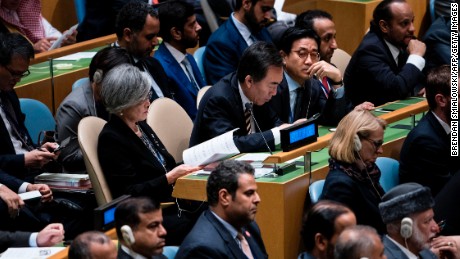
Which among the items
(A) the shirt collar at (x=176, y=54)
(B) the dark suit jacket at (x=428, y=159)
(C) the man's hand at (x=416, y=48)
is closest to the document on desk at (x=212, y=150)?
(B) the dark suit jacket at (x=428, y=159)

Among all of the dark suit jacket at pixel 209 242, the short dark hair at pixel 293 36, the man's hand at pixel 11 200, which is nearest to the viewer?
the dark suit jacket at pixel 209 242

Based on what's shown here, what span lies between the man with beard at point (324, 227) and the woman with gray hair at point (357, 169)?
483 millimetres

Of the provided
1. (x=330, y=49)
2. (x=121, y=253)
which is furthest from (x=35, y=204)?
(x=330, y=49)

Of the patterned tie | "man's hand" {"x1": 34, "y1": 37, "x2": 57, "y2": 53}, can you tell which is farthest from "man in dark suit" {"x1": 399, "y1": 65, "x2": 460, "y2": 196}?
"man's hand" {"x1": 34, "y1": 37, "x2": 57, "y2": 53}

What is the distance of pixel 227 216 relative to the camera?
401cm

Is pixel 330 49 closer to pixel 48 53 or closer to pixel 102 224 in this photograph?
pixel 48 53

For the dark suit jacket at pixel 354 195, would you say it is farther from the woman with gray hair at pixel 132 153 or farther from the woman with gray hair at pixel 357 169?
the woman with gray hair at pixel 132 153

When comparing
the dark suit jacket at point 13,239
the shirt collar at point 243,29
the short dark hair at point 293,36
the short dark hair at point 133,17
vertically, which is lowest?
the dark suit jacket at point 13,239

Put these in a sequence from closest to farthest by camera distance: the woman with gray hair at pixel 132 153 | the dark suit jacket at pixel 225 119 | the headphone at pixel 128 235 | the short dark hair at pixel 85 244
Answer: the short dark hair at pixel 85 244
the headphone at pixel 128 235
the woman with gray hair at pixel 132 153
the dark suit jacket at pixel 225 119

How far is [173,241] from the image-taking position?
4672 millimetres

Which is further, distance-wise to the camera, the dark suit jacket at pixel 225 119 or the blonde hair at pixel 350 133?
the dark suit jacket at pixel 225 119

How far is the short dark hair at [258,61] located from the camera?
4.89 m

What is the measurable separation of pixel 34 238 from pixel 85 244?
61cm

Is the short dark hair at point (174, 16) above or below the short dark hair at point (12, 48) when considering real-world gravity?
below
